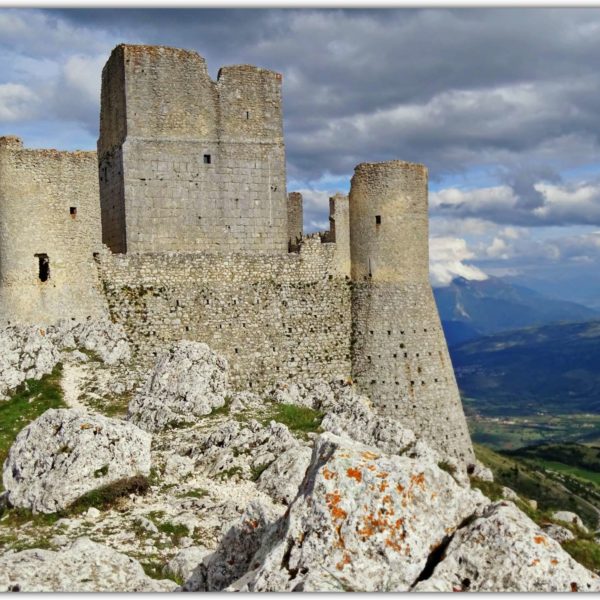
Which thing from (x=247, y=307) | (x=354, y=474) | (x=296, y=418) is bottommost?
(x=296, y=418)

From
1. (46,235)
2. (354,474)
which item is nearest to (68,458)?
(354,474)

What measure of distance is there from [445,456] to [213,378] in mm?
13386

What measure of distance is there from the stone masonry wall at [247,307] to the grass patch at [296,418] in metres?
8.28

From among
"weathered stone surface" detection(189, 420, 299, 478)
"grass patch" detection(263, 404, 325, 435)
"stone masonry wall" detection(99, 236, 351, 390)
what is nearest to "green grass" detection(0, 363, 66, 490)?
"stone masonry wall" detection(99, 236, 351, 390)

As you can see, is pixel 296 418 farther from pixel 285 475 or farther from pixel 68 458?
pixel 68 458

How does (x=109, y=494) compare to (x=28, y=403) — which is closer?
(x=109, y=494)

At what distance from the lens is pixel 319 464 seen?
10.8 metres

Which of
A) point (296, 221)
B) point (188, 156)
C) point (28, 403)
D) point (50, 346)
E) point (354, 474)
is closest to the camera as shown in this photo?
point (354, 474)

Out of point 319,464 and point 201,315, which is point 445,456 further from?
point 319,464

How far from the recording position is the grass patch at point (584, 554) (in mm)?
16002

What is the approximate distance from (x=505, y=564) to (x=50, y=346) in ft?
73.9

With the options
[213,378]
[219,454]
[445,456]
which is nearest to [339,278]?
[445,456]

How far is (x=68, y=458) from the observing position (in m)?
17.9

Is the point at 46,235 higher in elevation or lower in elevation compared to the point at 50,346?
higher
